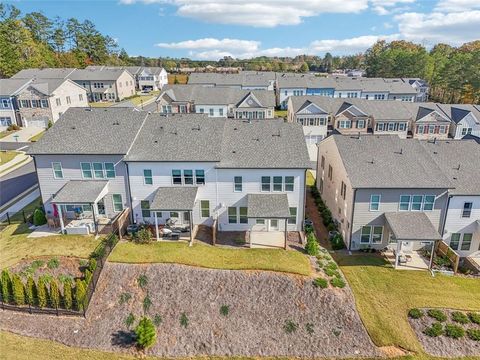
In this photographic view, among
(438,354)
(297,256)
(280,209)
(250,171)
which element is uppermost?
(250,171)

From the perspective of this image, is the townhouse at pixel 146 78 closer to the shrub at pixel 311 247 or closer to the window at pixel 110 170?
the window at pixel 110 170

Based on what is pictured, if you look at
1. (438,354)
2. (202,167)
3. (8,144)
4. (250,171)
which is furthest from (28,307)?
(8,144)

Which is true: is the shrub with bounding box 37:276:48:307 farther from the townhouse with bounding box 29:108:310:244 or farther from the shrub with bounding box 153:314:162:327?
the shrub with bounding box 153:314:162:327

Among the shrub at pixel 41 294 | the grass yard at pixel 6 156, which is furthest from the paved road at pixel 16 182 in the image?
the shrub at pixel 41 294

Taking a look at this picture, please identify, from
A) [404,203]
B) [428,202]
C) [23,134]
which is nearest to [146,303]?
[404,203]

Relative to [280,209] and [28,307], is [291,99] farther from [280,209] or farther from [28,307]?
[28,307]

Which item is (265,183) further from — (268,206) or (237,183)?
(237,183)
